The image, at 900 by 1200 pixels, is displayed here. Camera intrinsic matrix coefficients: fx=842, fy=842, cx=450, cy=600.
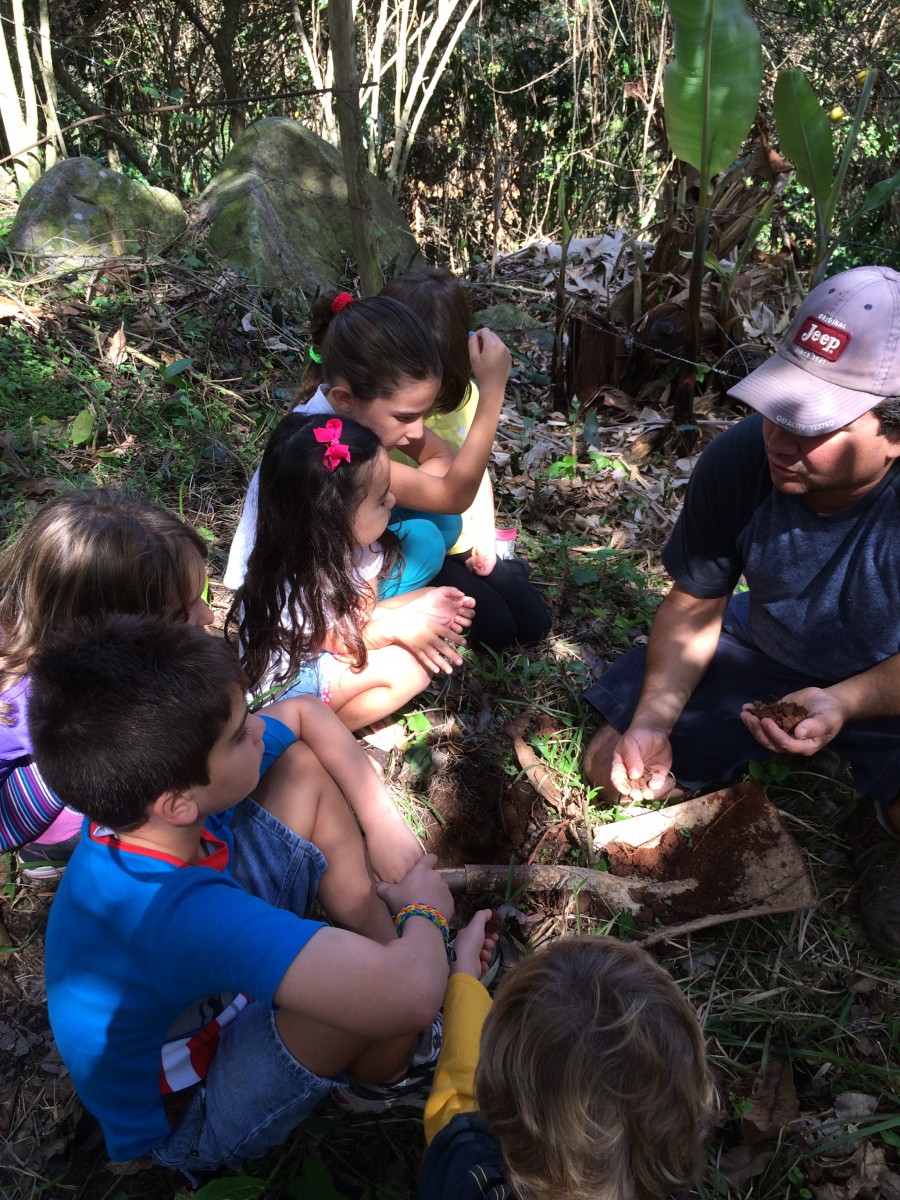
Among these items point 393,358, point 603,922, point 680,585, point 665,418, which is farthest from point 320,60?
point 603,922

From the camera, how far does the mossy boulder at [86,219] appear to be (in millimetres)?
4922

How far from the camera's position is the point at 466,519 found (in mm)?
3232

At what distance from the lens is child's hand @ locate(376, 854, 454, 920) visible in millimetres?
1915

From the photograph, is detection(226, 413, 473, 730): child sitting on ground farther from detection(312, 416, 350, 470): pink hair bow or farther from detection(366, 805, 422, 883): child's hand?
detection(366, 805, 422, 883): child's hand

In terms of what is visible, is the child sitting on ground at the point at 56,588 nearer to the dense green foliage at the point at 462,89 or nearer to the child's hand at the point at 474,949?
the child's hand at the point at 474,949

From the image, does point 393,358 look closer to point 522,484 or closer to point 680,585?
point 680,585

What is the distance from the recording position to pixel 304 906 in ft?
6.18

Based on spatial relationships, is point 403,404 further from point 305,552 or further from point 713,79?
point 713,79

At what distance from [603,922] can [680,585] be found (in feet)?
3.30

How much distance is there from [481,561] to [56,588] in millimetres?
1575

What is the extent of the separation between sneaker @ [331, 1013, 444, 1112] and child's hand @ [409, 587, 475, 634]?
3.71 ft

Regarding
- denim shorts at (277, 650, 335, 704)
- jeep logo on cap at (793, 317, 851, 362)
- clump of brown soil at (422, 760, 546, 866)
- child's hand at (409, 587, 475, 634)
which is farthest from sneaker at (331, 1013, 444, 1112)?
jeep logo on cap at (793, 317, 851, 362)

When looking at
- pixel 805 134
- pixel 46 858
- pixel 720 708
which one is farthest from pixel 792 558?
pixel 805 134

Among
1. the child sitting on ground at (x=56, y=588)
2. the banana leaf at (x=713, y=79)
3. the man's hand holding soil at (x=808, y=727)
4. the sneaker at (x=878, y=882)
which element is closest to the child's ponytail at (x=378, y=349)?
the child sitting on ground at (x=56, y=588)
